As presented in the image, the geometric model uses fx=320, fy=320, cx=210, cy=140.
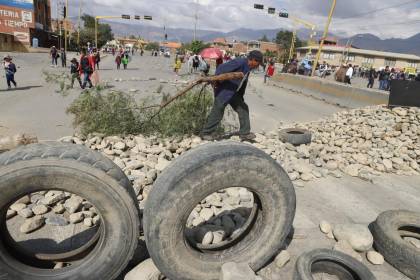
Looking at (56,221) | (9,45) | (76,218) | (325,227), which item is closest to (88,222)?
(76,218)

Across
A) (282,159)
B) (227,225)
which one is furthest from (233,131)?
(227,225)

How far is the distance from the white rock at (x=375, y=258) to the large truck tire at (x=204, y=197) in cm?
118

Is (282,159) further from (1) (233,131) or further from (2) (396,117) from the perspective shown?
(2) (396,117)

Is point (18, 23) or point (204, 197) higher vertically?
point (18, 23)

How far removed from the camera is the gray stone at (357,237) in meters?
3.60

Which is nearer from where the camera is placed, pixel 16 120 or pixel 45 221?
pixel 45 221

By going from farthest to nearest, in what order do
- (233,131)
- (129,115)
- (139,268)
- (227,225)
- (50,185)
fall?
1. (233,131)
2. (129,115)
3. (227,225)
4. (139,268)
5. (50,185)

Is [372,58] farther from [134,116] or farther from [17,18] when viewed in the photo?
[134,116]

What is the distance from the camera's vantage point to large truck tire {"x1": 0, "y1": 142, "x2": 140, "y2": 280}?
2438 millimetres

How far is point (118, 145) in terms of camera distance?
551 centimetres

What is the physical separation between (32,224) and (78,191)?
147 centimetres

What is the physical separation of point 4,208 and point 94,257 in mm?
815

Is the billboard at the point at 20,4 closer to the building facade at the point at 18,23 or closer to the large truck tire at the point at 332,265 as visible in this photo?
the building facade at the point at 18,23

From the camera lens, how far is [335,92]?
589 inches
